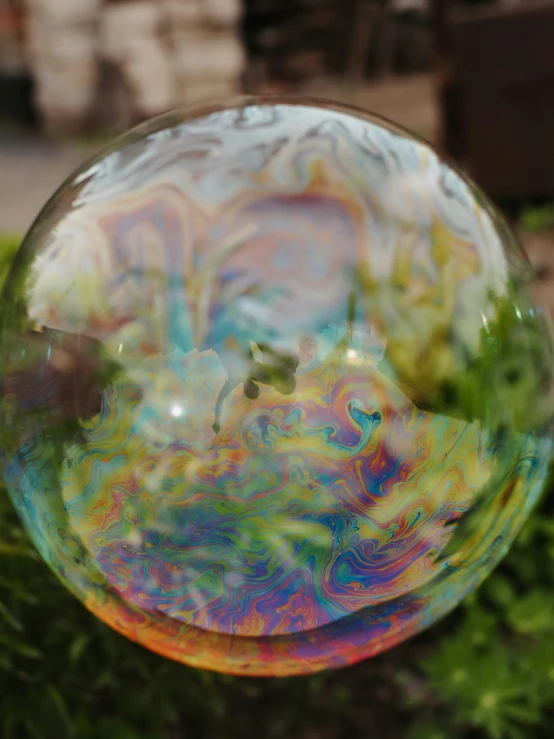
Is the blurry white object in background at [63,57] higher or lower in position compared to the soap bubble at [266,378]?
lower

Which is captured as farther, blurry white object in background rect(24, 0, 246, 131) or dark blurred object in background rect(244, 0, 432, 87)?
dark blurred object in background rect(244, 0, 432, 87)

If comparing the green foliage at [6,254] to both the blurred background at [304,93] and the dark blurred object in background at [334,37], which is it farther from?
the dark blurred object in background at [334,37]

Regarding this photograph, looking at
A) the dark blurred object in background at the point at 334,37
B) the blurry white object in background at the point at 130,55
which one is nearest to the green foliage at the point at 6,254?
the blurry white object in background at the point at 130,55

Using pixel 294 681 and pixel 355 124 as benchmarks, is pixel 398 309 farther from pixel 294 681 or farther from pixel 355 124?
pixel 294 681

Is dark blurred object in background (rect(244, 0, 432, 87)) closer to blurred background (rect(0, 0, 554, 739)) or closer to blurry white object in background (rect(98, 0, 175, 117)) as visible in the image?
blurred background (rect(0, 0, 554, 739))

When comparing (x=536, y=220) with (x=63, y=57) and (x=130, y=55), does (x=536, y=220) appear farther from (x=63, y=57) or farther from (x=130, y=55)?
(x=63, y=57)

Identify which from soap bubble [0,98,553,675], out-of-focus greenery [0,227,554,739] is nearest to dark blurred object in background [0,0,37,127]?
out-of-focus greenery [0,227,554,739]
